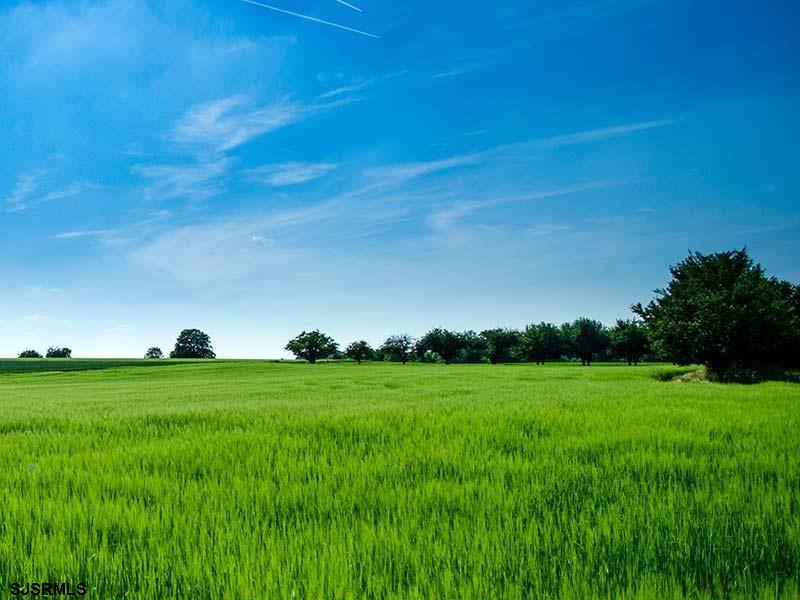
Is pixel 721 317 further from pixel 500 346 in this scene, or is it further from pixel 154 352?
pixel 154 352

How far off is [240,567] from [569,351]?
11786 cm

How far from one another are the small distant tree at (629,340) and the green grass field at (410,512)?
98916mm

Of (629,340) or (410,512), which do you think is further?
(629,340)

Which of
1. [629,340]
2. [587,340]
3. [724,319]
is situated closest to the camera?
[724,319]

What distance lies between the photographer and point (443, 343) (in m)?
132

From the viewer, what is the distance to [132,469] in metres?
5.75

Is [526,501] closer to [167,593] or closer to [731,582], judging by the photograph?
[731,582]

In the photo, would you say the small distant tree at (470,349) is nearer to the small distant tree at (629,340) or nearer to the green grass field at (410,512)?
the small distant tree at (629,340)

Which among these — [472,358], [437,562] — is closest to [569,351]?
[472,358]

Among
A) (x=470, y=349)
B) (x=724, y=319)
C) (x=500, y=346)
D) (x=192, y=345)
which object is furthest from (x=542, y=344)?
(x=192, y=345)

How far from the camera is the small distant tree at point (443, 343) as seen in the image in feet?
435

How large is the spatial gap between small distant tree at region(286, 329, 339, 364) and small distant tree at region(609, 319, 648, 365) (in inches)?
2928

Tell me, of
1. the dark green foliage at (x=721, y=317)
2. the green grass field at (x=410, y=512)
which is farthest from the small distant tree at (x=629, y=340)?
the green grass field at (x=410, y=512)

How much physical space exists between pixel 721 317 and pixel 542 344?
83.5 meters
